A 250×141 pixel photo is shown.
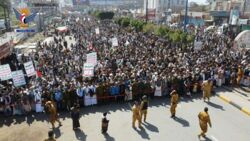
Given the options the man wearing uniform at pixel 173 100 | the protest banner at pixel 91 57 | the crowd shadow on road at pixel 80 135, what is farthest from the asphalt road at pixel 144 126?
the protest banner at pixel 91 57

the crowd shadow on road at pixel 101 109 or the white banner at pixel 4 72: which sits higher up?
the white banner at pixel 4 72

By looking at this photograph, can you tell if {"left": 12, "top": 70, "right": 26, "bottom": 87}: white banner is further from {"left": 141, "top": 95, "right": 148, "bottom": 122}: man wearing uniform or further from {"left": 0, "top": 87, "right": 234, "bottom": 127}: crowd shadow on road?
{"left": 141, "top": 95, "right": 148, "bottom": 122}: man wearing uniform

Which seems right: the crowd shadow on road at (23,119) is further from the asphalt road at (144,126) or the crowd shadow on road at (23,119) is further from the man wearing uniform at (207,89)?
the man wearing uniform at (207,89)

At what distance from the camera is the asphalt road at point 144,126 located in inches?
474

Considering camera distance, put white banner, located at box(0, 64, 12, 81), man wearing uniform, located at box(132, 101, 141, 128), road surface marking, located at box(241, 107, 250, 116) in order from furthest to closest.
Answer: road surface marking, located at box(241, 107, 250, 116) → white banner, located at box(0, 64, 12, 81) → man wearing uniform, located at box(132, 101, 141, 128)

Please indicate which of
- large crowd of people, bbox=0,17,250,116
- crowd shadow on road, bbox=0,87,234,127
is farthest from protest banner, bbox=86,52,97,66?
crowd shadow on road, bbox=0,87,234,127

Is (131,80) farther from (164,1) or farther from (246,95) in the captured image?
(164,1)

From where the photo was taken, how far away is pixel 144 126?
42.7ft

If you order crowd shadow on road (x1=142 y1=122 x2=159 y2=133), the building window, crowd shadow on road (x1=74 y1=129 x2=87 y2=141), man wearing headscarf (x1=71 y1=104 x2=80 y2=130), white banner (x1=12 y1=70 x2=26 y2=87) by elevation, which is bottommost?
crowd shadow on road (x1=74 y1=129 x2=87 y2=141)

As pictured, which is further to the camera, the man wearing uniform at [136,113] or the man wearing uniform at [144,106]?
the man wearing uniform at [144,106]

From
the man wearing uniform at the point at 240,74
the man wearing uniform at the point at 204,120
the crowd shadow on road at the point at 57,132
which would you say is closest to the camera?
the man wearing uniform at the point at 204,120

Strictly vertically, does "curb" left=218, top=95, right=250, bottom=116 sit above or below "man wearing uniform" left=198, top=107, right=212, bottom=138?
below

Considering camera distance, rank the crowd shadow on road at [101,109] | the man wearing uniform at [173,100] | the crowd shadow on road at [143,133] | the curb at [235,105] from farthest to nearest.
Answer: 1. the curb at [235,105]
2. the crowd shadow on road at [101,109]
3. the man wearing uniform at [173,100]
4. the crowd shadow on road at [143,133]

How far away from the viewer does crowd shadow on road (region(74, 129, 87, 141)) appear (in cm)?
1197
